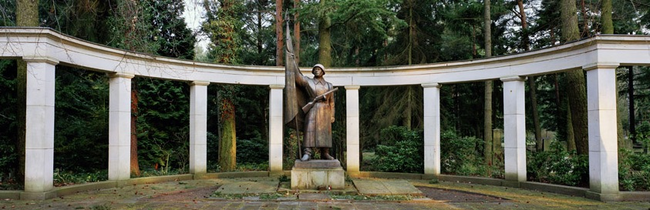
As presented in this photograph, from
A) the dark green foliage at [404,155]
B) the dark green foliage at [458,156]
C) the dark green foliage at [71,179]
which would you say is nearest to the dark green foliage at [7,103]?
the dark green foliage at [71,179]

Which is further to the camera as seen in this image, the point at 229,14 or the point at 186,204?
the point at 229,14

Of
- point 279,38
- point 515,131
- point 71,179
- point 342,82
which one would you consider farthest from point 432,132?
point 71,179

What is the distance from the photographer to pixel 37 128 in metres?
9.87

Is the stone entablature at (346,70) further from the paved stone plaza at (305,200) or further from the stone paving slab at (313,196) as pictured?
the stone paving slab at (313,196)

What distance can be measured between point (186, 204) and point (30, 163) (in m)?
3.97

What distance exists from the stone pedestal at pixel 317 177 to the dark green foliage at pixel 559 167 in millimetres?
5896

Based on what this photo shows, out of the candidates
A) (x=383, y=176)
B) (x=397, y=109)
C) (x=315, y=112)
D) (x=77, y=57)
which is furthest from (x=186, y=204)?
(x=397, y=109)

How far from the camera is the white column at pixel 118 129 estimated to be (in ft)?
40.3

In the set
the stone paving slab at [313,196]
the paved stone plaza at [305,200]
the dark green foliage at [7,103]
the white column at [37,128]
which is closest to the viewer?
the paved stone plaza at [305,200]

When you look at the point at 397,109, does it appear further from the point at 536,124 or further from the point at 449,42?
the point at 536,124

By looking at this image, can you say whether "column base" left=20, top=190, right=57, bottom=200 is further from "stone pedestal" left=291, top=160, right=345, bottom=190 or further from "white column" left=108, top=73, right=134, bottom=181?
"stone pedestal" left=291, top=160, right=345, bottom=190

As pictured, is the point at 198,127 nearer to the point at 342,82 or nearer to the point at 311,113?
the point at 342,82

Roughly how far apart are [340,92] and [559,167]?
35.7 feet

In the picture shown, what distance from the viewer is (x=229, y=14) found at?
55.6 feet
